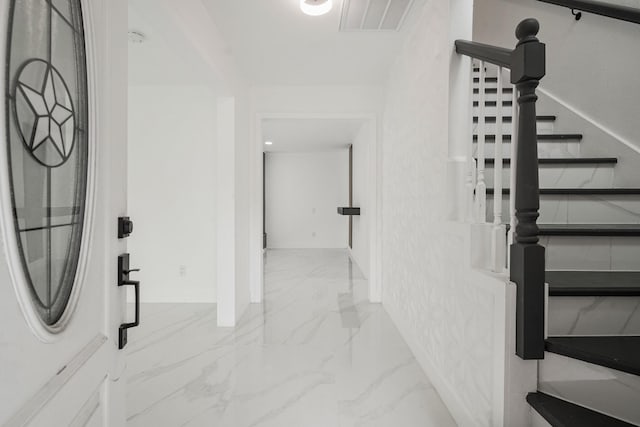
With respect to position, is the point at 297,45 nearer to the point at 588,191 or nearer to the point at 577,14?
the point at 577,14

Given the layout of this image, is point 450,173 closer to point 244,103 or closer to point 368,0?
point 368,0

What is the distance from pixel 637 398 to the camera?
4.03 ft

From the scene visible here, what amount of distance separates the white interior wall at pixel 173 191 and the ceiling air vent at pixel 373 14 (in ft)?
6.77

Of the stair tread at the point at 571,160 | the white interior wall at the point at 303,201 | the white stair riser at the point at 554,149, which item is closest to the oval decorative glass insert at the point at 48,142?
the stair tread at the point at 571,160

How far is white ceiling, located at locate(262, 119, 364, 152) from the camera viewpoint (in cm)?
561

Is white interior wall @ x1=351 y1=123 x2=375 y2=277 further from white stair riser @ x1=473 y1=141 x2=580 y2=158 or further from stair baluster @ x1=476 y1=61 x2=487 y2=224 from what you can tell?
stair baluster @ x1=476 y1=61 x2=487 y2=224

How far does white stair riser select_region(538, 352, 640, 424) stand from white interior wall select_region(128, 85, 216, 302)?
11.6 feet

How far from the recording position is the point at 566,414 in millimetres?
1242

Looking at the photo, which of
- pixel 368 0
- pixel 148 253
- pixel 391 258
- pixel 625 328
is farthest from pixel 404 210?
pixel 148 253

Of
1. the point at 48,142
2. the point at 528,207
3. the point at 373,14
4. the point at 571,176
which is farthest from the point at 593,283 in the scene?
the point at 373,14

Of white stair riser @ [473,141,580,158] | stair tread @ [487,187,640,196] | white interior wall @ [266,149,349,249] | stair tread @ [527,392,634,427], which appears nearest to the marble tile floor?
stair tread @ [527,392,634,427]

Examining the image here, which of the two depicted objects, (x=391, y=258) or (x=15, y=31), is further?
(x=391, y=258)

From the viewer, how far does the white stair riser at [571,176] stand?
2.27m

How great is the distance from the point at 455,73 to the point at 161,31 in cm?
165
